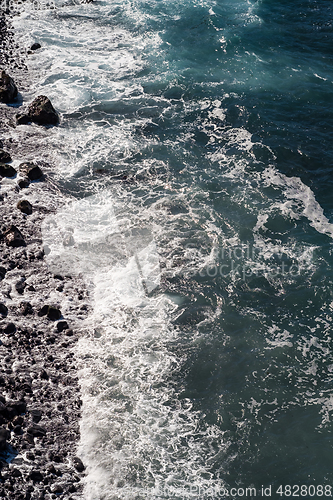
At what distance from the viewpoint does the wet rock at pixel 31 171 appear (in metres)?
23.9

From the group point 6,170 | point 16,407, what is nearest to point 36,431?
point 16,407

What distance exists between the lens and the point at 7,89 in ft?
95.8

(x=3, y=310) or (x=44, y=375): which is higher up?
(x=3, y=310)

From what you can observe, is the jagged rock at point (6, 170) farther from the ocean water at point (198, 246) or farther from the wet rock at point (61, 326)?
the wet rock at point (61, 326)

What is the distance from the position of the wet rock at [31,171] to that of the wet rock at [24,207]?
2405 millimetres

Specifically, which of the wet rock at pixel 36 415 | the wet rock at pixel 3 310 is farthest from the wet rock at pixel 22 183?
the wet rock at pixel 36 415

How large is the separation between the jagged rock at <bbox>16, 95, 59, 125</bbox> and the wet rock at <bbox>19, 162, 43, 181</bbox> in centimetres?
497

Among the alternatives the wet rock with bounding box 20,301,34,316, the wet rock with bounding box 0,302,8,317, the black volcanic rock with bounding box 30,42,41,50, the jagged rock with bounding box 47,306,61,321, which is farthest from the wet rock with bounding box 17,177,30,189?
the black volcanic rock with bounding box 30,42,41,50

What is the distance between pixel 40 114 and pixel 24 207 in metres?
8.81

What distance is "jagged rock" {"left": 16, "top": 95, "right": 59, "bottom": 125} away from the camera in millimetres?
28016

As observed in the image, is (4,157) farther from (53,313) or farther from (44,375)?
(44,375)

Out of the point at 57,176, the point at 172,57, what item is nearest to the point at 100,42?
the point at 172,57

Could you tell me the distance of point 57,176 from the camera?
81.3ft

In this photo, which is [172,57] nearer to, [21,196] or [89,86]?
[89,86]
